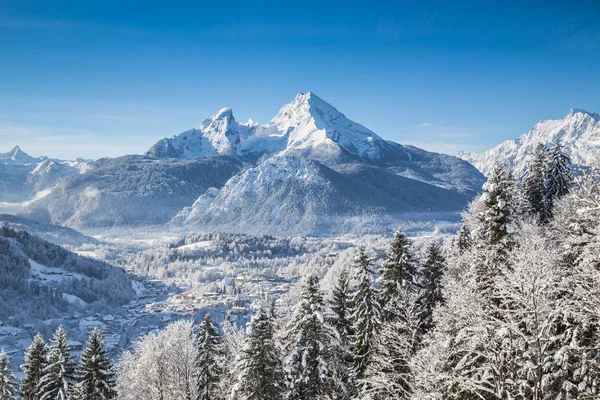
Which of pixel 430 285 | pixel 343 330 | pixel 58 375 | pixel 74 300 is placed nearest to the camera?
pixel 343 330

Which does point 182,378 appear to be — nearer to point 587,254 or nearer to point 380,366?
point 380,366

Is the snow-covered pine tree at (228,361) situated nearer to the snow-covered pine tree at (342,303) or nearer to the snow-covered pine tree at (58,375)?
the snow-covered pine tree at (342,303)

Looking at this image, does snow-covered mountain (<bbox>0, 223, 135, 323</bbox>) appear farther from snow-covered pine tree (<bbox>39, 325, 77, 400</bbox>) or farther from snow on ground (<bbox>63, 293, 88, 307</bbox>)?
snow-covered pine tree (<bbox>39, 325, 77, 400</bbox>)

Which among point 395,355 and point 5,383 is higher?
point 395,355

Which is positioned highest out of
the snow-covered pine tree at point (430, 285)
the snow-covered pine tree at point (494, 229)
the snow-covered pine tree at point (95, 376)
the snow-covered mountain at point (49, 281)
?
the snow-covered pine tree at point (494, 229)

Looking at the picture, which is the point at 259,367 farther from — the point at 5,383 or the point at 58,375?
the point at 5,383

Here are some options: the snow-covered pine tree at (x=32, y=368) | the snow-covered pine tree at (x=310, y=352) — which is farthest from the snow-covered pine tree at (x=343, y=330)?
the snow-covered pine tree at (x=32, y=368)

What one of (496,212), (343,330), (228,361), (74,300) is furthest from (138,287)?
(496,212)
